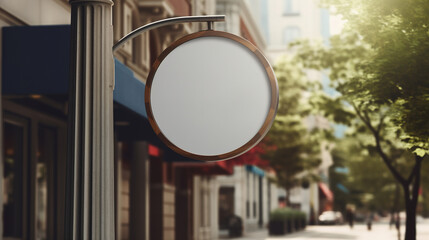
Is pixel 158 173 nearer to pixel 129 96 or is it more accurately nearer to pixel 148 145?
pixel 148 145

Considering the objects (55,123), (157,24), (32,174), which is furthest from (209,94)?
(55,123)

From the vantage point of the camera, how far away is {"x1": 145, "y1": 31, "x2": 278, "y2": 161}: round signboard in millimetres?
5742

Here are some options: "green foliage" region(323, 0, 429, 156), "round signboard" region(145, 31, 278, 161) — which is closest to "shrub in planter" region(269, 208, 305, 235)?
"green foliage" region(323, 0, 429, 156)

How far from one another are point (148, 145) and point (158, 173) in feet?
10.5

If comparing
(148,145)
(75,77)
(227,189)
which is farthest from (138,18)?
(227,189)

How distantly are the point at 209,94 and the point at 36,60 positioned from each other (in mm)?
6556

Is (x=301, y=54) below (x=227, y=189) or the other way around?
the other way around

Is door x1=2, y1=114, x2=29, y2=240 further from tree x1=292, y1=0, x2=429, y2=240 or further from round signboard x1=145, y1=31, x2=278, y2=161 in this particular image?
round signboard x1=145, y1=31, x2=278, y2=161

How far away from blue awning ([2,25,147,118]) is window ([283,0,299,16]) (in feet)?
288

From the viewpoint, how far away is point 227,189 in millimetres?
54750

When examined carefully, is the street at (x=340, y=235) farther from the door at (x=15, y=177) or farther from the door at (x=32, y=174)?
the door at (x=15, y=177)

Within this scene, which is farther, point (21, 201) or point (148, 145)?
point (148, 145)

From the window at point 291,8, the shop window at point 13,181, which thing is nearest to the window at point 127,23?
the shop window at point 13,181

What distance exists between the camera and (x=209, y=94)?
5.83 m
